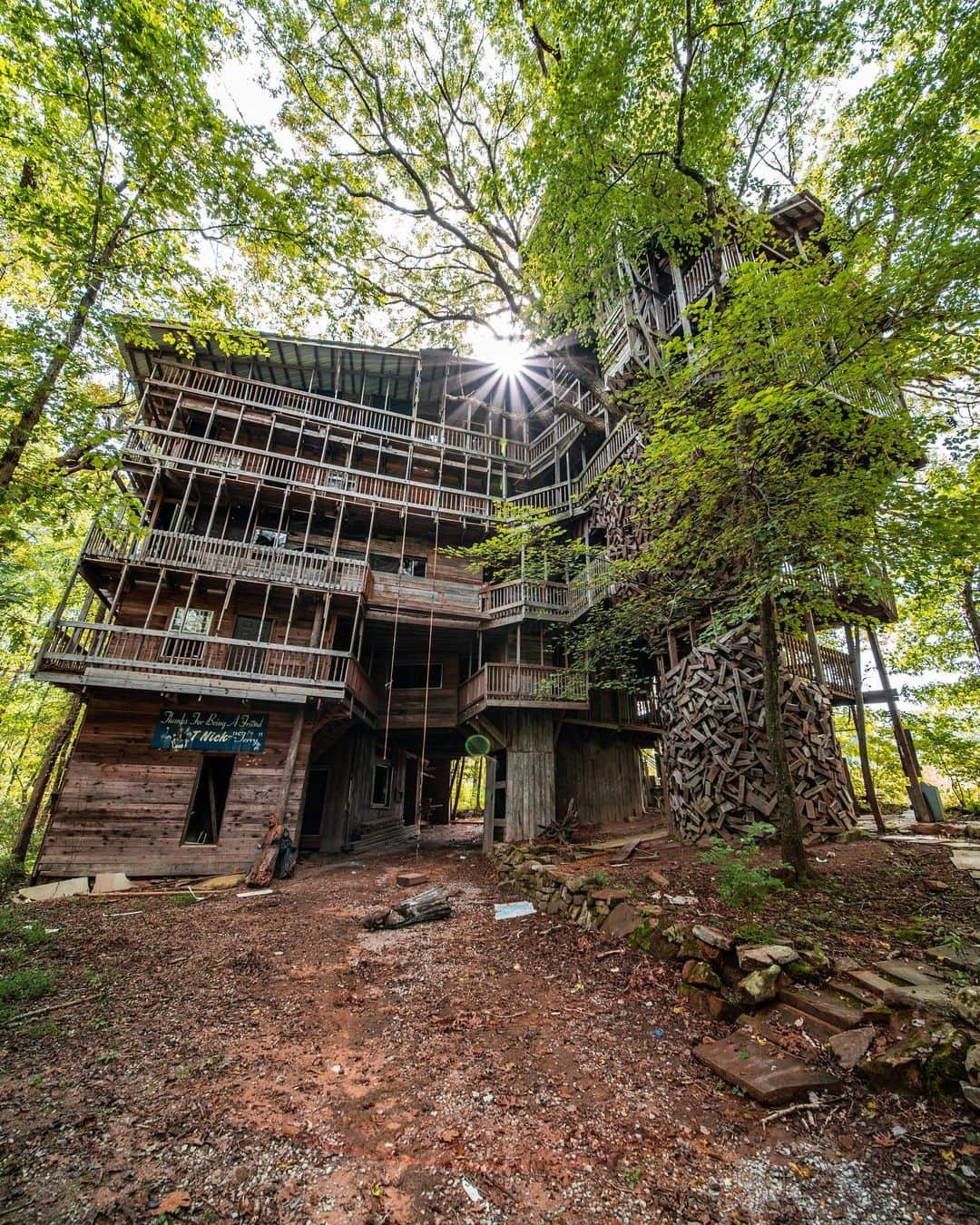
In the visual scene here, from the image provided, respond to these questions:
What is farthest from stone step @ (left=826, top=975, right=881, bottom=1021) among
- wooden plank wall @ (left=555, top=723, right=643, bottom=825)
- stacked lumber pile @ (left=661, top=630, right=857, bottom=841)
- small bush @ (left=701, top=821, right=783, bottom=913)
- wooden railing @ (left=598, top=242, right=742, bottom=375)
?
wooden railing @ (left=598, top=242, right=742, bottom=375)

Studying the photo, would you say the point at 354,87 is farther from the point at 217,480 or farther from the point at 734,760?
the point at 734,760

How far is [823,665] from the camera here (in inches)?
430

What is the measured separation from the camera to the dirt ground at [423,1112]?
2.33m

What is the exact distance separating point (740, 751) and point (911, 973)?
4.93 m

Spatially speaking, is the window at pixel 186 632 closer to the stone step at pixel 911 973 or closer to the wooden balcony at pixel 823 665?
the stone step at pixel 911 973

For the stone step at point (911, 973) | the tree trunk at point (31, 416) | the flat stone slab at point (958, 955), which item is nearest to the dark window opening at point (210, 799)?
the tree trunk at point (31, 416)

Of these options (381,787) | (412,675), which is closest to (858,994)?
(412,675)

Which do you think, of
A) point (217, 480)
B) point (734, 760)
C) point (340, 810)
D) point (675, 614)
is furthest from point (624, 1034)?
point (217, 480)

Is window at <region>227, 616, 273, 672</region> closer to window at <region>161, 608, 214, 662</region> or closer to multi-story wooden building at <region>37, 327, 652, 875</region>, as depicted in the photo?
multi-story wooden building at <region>37, 327, 652, 875</region>

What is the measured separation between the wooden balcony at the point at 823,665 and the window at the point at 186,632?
1344 cm

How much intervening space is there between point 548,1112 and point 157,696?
39.2ft

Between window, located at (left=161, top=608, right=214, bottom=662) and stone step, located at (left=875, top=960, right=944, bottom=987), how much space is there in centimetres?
1297

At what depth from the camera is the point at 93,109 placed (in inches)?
246

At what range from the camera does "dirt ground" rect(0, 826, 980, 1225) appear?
7.66 feet
